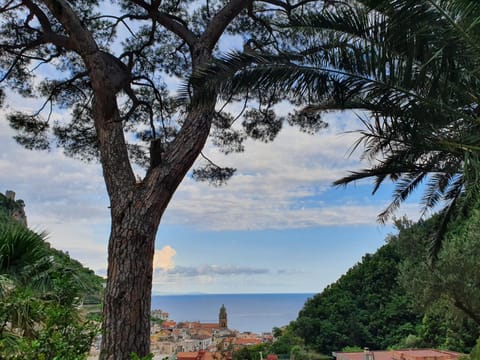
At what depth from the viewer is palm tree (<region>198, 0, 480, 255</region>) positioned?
3.31 m

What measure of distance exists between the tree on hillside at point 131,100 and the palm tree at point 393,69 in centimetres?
32

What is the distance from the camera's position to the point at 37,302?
2889mm

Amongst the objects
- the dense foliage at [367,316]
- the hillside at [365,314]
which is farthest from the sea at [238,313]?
the dense foliage at [367,316]

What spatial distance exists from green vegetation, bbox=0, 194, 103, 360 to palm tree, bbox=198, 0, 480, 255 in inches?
79.1

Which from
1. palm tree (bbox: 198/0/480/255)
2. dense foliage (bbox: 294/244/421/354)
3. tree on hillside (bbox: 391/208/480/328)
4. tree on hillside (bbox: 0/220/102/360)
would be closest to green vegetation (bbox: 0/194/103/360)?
tree on hillside (bbox: 0/220/102/360)

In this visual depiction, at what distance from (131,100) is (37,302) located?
3510 mm

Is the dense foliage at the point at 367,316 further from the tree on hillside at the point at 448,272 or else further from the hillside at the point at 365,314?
the tree on hillside at the point at 448,272

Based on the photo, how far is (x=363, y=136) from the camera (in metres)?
4.30

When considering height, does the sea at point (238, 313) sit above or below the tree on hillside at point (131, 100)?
below

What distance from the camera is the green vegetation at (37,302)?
2.48 meters

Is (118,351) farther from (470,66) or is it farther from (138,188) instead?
(470,66)

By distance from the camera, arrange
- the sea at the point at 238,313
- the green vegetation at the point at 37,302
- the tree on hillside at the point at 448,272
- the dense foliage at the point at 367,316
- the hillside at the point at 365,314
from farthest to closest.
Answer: the sea at the point at 238,313, the dense foliage at the point at 367,316, the hillside at the point at 365,314, the tree on hillside at the point at 448,272, the green vegetation at the point at 37,302

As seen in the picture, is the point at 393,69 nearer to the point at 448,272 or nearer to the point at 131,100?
the point at 131,100

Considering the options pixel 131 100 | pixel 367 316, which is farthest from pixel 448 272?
pixel 367 316
